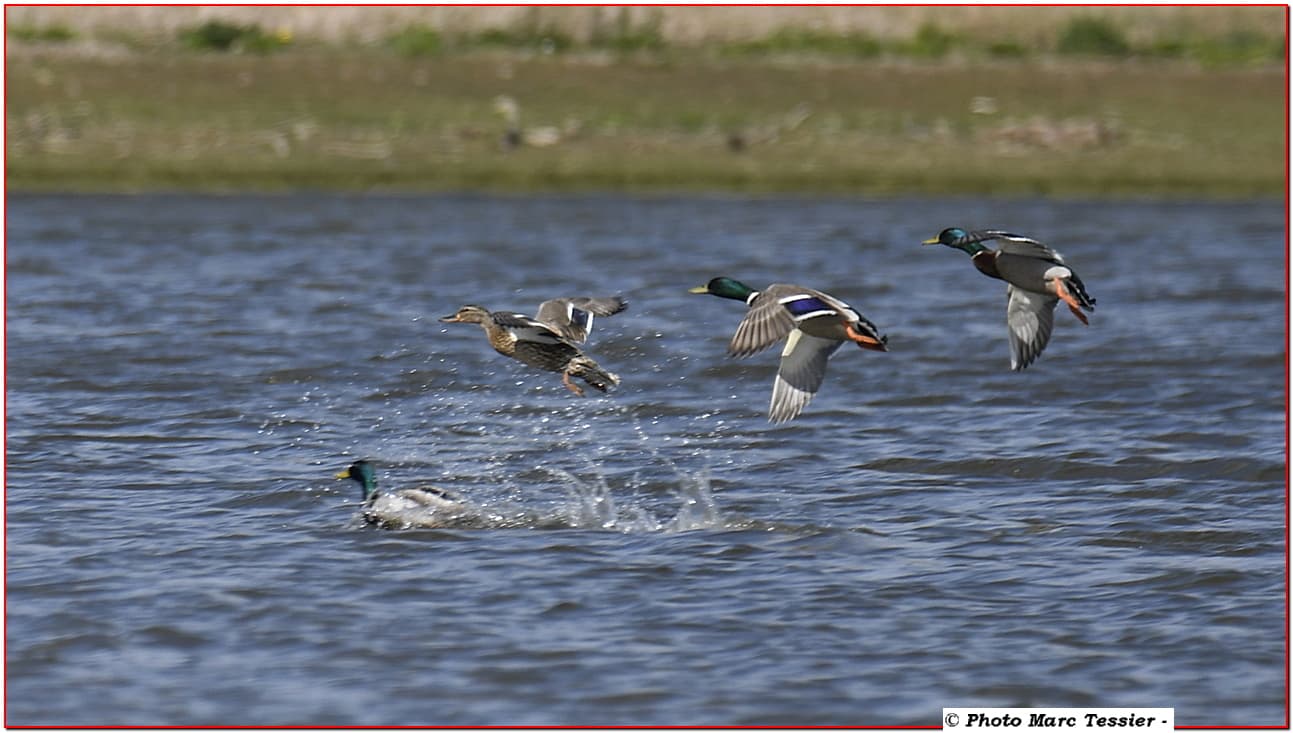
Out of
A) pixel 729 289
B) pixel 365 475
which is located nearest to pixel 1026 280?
pixel 729 289

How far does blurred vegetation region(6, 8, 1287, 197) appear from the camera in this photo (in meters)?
24.8

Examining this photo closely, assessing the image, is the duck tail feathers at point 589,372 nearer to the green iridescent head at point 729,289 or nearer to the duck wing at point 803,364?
the green iridescent head at point 729,289

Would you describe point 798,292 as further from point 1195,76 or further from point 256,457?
point 1195,76

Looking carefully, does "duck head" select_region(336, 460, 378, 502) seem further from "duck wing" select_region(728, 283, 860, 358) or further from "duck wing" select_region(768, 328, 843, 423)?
"duck wing" select_region(728, 283, 860, 358)

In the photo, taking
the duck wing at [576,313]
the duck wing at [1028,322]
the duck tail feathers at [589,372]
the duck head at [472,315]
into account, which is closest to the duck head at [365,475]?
the duck head at [472,315]

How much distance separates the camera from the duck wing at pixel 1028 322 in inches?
364

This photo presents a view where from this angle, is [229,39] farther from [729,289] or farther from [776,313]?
[776,313]

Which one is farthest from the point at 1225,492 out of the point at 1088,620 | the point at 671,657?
the point at 671,657

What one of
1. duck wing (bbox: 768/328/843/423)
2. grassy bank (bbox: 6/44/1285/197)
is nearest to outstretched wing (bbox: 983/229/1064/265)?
duck wing (bbox: 768/328/843/423)

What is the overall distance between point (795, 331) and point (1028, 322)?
3.42ft

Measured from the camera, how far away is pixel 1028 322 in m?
9.34

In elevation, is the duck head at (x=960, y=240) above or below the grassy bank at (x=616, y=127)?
above

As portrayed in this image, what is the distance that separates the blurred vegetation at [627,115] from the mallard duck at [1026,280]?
50.4ft

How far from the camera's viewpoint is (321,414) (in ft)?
42.0
